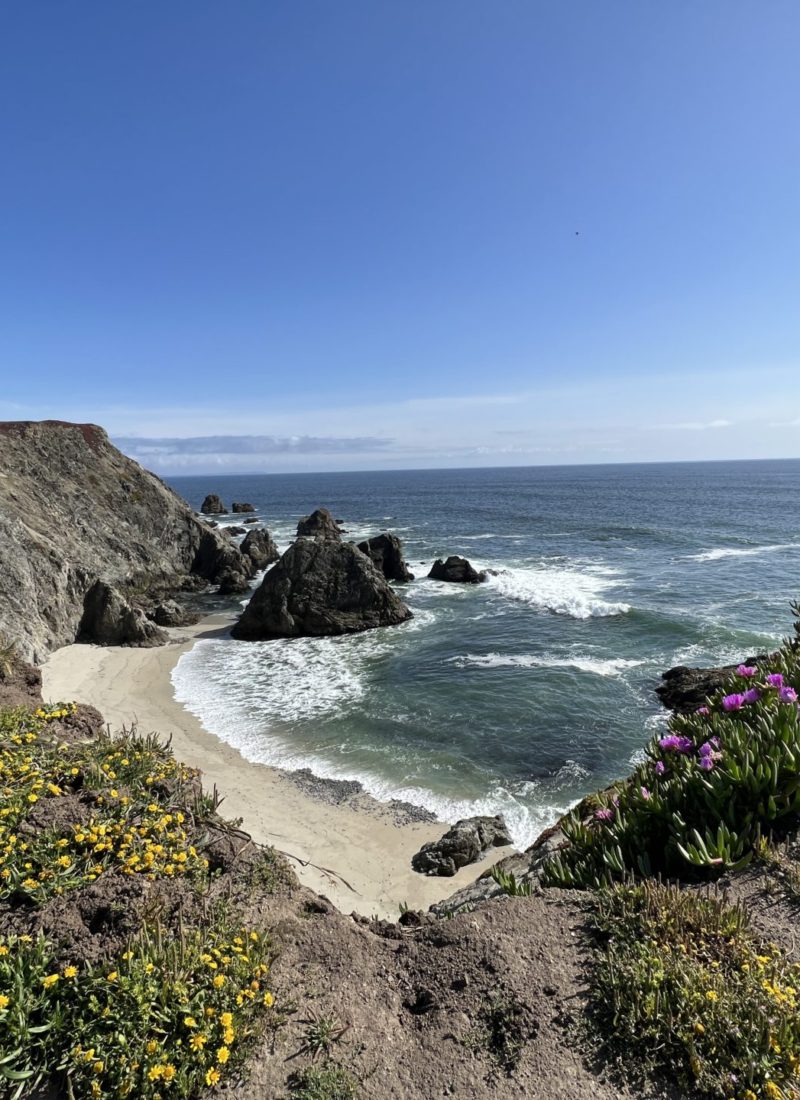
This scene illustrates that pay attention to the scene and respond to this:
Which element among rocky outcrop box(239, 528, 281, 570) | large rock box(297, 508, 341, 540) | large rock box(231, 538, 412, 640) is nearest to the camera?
large rock box(231, 538, 412, 640)

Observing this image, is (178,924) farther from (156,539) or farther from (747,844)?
(156,539)

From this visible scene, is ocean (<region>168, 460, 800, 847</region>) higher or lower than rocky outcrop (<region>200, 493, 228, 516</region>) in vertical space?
lower

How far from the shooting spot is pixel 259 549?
47.4 m

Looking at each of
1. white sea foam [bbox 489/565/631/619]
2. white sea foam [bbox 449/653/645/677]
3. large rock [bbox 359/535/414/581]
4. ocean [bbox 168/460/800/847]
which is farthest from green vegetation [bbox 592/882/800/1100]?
large rock [bbox 359/535/414/581]

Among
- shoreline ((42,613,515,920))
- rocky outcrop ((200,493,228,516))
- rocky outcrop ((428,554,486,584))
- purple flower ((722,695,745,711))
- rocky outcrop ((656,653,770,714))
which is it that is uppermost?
Answer: rocky outcrop ((200,493,228,516))

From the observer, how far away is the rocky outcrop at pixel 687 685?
56.8 feet

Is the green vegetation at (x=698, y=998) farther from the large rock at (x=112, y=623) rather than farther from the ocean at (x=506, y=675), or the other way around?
the large rock at (x=112, y=623)

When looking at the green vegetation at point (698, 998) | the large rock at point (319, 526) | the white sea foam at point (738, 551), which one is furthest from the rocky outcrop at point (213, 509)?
the green vegetation at point (698, 998)

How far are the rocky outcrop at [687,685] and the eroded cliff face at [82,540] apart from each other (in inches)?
882

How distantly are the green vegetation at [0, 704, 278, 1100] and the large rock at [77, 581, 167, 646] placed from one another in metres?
21.7

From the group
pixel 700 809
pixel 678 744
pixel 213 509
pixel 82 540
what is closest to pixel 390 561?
pixel 82 540

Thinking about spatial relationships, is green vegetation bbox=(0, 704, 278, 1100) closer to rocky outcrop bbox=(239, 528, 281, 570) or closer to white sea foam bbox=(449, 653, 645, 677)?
white sea foam bbox=(449, 653, 645, 677)

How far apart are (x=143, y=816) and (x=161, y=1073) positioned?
2.54 meters

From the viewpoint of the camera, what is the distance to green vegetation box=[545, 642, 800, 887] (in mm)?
5449
